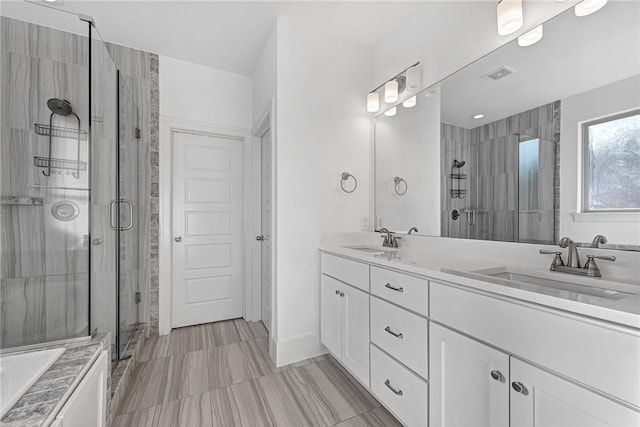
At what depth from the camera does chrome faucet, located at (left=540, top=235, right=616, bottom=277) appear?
1099 mm

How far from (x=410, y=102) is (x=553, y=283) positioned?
5.16ft

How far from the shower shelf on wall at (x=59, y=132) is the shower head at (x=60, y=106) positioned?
0.31 ft

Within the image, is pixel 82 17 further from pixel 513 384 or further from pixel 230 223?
pixel 513 384

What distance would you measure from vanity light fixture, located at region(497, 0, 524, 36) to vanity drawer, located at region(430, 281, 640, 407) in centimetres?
136

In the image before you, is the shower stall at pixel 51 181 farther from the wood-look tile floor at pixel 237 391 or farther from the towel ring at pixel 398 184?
the towel ring at pixel 398 184

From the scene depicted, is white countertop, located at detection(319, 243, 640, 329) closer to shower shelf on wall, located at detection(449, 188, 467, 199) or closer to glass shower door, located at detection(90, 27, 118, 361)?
shower shelf on wall, located at detection(449, 188, 467, 199)

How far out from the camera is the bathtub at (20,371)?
3.14ft

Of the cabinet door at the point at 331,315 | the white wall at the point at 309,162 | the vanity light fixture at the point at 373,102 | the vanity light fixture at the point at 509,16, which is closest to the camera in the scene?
the vanity light fixture at the point at 509,16

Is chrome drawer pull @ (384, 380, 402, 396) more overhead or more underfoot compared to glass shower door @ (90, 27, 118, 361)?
more underfoot

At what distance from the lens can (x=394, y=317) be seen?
A: 4.72 ft

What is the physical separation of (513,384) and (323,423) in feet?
3.47

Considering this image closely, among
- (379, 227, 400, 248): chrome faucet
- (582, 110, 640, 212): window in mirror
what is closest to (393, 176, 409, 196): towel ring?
(379, 227, 400, 248): chrome faucet

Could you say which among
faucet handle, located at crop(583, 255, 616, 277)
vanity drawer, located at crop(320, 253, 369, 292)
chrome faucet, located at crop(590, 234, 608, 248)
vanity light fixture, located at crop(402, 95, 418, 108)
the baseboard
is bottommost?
the baseboard

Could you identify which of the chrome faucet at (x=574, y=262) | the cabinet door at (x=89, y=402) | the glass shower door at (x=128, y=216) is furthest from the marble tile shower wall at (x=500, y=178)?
the glass shower door at (x=128, y=216)
